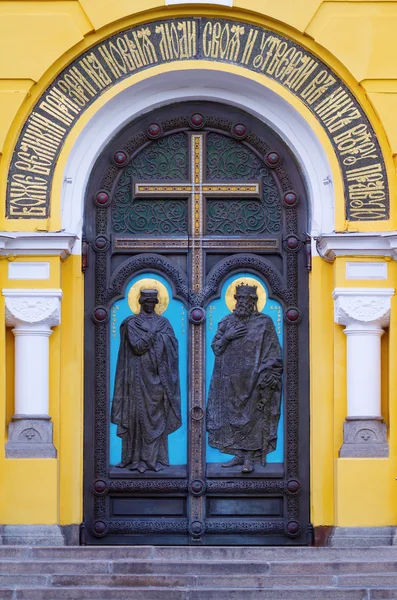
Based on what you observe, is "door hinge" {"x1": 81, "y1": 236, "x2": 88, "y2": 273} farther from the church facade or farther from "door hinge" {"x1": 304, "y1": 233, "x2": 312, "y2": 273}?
"door hinge" {"x1": 304, "y1": 233, "x2": 312, "y2": 273}

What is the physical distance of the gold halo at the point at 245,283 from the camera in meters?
15.1

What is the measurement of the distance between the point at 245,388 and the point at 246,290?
849 millimetres

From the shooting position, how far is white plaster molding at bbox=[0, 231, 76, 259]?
47.7ft

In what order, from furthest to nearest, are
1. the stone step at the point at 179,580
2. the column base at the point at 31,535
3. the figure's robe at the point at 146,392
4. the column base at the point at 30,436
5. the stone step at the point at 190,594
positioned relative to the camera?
the figure's robe at the point at 146,392
the column base at the point at 30,436
the column base at the point at 31,535
the stone step at the point at 179,580
the stone step at the point at 190,594

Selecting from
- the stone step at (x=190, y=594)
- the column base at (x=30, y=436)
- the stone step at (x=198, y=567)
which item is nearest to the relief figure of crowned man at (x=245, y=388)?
the column base at (x=30, y=436)

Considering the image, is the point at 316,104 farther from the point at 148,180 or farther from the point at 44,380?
the point at 44,380

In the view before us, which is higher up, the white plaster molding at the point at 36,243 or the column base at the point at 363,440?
the white plaster molding at the point at 36,243

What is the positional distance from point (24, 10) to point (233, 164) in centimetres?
224

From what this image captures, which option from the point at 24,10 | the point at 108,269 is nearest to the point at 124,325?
the point at 108,269

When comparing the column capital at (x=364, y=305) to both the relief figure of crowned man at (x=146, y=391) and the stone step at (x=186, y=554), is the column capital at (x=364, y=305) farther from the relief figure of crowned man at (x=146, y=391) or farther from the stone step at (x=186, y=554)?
the stone step at (x=186, y=554)

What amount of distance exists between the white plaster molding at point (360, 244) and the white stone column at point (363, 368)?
312 millimetres

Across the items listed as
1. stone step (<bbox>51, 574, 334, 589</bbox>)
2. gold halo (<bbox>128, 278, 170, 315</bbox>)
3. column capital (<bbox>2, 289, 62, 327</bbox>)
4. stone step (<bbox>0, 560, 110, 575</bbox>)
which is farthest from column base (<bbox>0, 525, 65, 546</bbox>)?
gold halo (<bbox>128, 278, 170, 315</bbox>)

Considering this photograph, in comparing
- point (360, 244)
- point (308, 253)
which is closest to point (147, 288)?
point (308, 253)

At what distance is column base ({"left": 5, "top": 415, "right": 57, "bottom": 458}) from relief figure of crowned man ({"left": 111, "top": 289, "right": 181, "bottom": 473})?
2.39 feet
